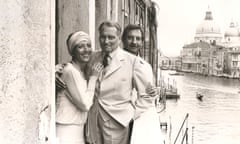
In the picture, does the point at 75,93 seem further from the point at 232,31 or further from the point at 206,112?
the point at 232,31

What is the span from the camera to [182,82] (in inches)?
139

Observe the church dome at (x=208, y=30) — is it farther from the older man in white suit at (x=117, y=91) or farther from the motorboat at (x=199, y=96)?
→ the older man in white suit at (x=117, y=91)

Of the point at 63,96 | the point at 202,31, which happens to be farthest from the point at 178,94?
the point at 63,96

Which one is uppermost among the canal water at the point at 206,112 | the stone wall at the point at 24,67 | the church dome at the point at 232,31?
the church dome at the point at 232,31

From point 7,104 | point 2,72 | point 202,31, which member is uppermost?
point 202,31

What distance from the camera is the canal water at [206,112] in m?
3.46

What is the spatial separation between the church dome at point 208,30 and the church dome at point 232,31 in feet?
0.19

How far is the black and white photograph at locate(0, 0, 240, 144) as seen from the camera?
206cm

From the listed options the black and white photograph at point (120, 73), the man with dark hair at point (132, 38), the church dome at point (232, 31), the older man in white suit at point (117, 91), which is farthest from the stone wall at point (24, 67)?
the church dome at point (232, 31)

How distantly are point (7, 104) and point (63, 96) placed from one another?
0.40m

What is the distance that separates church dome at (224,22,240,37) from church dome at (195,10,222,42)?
6 cm

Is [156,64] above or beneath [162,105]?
above

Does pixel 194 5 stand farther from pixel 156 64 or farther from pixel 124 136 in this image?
pixel 124 136

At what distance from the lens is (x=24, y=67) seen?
2.06 metres
